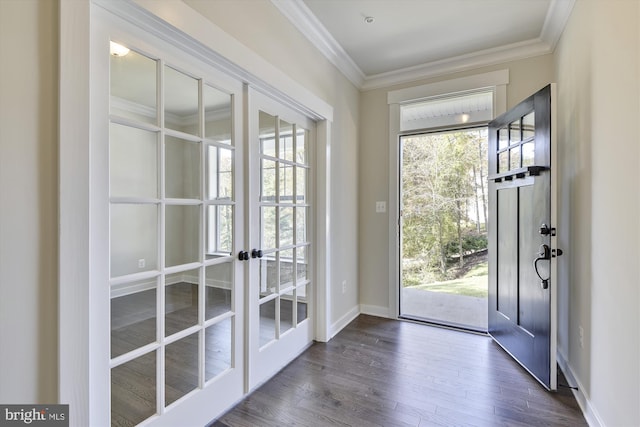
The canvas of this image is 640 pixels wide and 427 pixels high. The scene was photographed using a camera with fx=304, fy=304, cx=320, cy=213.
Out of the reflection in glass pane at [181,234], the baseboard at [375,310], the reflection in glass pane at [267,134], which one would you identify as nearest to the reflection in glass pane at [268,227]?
the reflection in glass pane at [267,134]

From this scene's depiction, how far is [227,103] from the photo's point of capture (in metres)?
1.84

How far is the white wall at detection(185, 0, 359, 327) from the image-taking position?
1801mm

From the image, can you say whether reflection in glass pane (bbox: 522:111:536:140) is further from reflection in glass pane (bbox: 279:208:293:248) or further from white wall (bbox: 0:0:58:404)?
white wall (bbox: 0:0:58:404)

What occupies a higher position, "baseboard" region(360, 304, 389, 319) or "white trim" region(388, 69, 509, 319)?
"white trim" region(388, 69, 509, 319)

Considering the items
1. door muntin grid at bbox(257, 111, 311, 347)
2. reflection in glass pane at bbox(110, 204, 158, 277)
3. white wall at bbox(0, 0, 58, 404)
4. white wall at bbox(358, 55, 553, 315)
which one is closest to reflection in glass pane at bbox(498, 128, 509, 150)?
white wall at bbox(358, 55, 553, 315)

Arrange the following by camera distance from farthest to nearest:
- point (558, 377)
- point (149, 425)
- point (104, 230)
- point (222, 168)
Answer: point (558, 377)
point (222, 168)
point (149, 425)
point (104, 230)

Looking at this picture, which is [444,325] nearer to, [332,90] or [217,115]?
[332,90]

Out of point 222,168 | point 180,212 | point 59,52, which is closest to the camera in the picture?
point 59,52

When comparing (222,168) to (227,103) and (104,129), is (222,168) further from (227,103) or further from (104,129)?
(104,129)

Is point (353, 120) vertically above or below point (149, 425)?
above

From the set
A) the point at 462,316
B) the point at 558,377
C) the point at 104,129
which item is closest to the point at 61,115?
the point at 104,129

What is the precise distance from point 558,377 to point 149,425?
264 centimetres

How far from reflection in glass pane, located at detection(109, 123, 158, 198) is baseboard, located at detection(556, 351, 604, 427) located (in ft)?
8.47

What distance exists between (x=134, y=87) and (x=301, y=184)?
145 cm
